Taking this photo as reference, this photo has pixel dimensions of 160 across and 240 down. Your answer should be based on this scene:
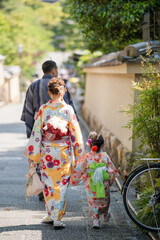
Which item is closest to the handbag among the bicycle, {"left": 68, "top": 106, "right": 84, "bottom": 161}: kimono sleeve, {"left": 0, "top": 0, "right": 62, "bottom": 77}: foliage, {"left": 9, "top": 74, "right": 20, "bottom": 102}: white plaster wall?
{"left": 68, "top": 106, "right": 84, "bottom": 161}: kimono sleeve

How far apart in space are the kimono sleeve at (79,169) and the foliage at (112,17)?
4.29m

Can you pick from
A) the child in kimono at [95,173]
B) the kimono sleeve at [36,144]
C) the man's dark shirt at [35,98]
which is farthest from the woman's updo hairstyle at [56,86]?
the man's dark shirt at [35,98]

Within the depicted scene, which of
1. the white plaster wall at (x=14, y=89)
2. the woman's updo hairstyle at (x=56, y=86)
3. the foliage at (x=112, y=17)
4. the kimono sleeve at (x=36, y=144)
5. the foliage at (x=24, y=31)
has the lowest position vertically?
the white plaster wall at (x=14, y=89)

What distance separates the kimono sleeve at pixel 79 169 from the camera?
505 centimetres

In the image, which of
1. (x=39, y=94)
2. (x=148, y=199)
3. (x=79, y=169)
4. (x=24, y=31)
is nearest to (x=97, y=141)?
(x=79, y=169)

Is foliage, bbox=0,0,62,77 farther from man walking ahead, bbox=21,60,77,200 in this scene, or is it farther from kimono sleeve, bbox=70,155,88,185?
kimono sleeve, bbox=70,155,88,185

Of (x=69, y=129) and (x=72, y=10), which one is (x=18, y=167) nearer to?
(x=72, y=10)

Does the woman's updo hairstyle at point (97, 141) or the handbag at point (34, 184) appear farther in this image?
the handbag at point (34, 184)

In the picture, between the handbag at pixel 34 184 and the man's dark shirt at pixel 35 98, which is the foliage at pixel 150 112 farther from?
the man's dark shirt at pixel 35 98

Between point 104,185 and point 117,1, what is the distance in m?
4.78

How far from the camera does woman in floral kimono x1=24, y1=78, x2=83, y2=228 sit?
497 cm

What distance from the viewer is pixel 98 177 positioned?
16.2 ft

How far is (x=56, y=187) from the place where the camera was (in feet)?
16.4

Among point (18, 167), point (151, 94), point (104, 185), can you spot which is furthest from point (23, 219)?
point (18, 167)
